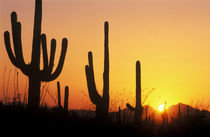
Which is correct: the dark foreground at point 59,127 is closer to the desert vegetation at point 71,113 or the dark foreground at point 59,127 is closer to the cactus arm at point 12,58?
the desert vegetation at point 71,113

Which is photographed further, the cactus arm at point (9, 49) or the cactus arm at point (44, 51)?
the cactus arm at point (44, 51)

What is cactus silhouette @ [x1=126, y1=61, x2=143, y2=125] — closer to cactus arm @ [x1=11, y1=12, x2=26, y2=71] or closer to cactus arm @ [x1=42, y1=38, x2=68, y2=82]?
cactus arm @ [x1=42, y1=38, x2=68, y2=82]

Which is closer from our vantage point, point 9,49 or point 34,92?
point 34,92

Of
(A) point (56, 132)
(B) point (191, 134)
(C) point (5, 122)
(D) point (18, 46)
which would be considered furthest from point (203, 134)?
(D) point (18, 46)

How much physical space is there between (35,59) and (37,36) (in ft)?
2.58

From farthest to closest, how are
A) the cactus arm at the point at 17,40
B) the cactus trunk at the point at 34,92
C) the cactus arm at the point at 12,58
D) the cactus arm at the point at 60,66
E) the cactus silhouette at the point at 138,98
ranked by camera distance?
the cactus silhouette at the point at 138,98 < the cactus arm at the point at 60,66 < the cactus arm at the point at 12,58 < the cactus arm at the point at 17,40 < the cactus trunk at the point at 34,92

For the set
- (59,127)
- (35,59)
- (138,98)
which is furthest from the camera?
(138,98)

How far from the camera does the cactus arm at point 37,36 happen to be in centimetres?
1178

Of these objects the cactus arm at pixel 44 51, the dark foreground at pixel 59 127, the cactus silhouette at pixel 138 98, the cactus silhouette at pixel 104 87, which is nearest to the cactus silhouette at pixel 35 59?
the cactus arm at pixel 44 51

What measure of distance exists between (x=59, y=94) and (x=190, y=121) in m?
4.91

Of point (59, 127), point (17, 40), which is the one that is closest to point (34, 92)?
point (17, 40)

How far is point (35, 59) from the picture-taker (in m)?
11.8

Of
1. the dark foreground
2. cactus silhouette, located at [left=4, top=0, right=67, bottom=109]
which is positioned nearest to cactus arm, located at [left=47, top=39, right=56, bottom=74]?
cactus silhouette, located at [left=4, top=0, right=67, bottom=109]

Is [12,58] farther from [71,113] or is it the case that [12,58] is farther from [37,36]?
[71,113]
